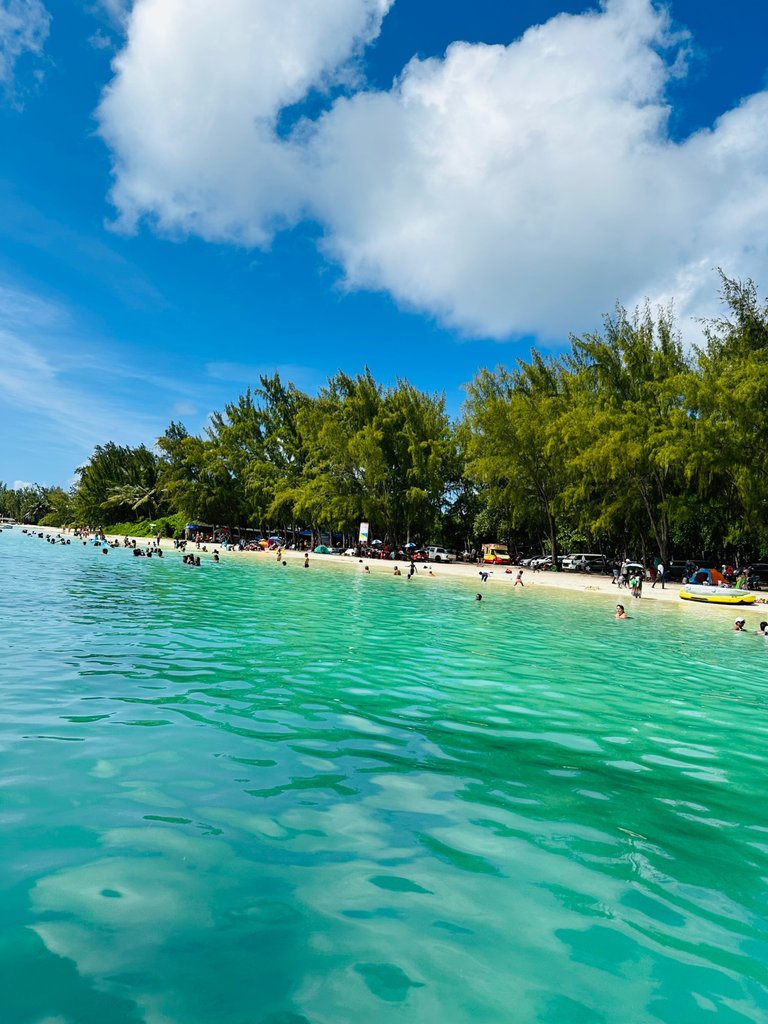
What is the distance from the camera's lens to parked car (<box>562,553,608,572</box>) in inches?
2229

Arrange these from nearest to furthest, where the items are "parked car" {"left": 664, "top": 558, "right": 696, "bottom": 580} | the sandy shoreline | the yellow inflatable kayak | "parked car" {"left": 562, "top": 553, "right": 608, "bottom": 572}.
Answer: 1. the sandy shoreline
2. the yellow inflatable kayak
3. "parked car" {"left": 664, "top": 558, "right": 696, "bottom": 580}
4. "parked car" {"left": 562, "top": 553, "right": 608, "bottom": 572}

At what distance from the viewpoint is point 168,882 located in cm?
445

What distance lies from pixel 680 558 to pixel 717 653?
4887cm

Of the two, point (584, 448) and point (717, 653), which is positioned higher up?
point (584, 448)

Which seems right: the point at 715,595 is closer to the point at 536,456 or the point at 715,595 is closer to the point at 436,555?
the point at 536,456

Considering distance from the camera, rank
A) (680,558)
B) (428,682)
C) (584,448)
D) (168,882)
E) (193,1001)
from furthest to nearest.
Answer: (680,558), (584,448), (428,682), (168,882), (193,1001)

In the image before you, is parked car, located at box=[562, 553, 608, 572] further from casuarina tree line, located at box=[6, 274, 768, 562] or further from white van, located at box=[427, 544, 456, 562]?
white van, located at box=[427, 544, 456, 562]

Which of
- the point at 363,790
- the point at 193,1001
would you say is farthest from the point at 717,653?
the point at 193,1001

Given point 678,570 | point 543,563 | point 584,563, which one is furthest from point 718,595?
point 584,563

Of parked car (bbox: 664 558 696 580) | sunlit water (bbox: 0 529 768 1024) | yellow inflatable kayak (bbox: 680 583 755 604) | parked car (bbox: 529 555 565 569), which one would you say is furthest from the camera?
parked car (bbox: 529 555 565 569)

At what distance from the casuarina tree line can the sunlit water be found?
111 feet

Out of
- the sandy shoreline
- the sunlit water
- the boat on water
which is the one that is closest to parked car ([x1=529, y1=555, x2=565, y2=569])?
the sandy shoreline

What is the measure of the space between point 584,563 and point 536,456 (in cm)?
1120

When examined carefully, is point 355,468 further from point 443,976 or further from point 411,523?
point 443,976
